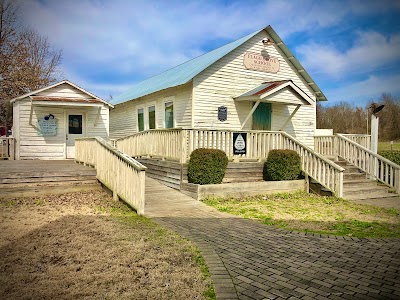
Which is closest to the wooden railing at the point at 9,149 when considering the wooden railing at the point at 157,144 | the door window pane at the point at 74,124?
the door window pane at the point at 74,124

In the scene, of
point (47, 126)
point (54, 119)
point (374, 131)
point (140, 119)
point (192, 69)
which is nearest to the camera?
point (374, 131)

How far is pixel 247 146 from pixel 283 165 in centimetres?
149

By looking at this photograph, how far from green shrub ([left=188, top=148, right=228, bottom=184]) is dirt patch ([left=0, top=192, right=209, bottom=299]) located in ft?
10.6

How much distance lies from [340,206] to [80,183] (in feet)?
26.3

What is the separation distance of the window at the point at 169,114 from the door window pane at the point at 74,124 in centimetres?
433

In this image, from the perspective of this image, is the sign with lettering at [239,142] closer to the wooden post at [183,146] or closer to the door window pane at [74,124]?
the wooden post at [183,146]

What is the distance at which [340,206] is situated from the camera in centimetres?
977

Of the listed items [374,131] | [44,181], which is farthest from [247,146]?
[44,181]

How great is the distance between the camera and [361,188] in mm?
11875

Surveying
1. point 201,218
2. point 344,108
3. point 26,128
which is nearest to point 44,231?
point 201,218

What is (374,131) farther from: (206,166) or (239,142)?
(206,166)

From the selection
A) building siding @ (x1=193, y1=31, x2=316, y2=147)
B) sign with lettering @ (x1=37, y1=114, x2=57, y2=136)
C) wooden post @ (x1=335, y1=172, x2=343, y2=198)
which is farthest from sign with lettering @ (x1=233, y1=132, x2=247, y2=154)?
sign with lettering @ (x1=37, y1=114, x2=57, y2=136)

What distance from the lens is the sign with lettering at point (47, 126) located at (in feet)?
50.1

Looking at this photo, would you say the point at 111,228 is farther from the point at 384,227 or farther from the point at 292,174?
the point at 292,174
